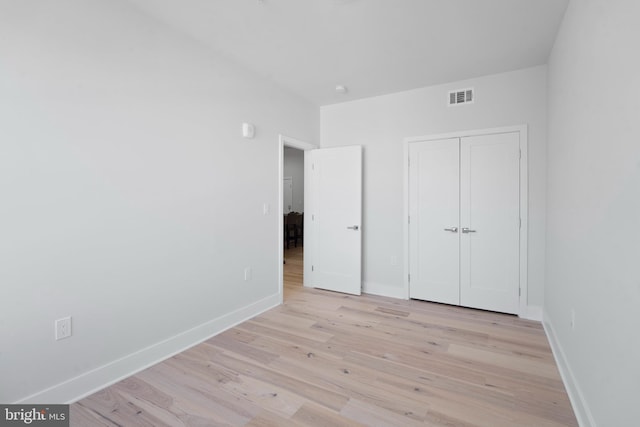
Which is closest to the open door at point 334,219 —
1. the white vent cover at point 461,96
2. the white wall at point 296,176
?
the white vent cover at point 461,96

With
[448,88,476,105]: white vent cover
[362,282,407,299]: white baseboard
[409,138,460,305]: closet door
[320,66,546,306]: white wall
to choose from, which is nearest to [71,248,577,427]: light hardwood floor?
[409,138,460,305]: closet door

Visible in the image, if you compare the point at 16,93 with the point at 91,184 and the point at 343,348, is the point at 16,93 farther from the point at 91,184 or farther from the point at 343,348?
the point at 343,348

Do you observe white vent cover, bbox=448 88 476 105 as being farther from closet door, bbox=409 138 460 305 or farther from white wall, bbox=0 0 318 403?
white wall, bbox=0 0 318 403

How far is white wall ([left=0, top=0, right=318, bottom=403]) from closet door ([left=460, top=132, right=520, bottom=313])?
251 cm

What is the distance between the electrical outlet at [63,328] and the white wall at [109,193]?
3cm

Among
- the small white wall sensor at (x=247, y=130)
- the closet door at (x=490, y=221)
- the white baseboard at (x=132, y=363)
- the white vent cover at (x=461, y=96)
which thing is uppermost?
the white vent cover at (x=461, y=96)

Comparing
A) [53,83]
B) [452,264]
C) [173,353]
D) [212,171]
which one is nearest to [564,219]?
[452,264]

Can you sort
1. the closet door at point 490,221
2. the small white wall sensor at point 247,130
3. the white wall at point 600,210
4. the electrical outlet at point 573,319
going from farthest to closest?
the closet door at point 490,221 → the small white wall sensor at point 247,130 → the electrical outlet at point 573,319 → the white wall at point 600,210

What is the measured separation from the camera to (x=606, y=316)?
1.39 meters

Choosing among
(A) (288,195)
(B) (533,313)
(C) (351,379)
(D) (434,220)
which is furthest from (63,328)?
(A) (288,195)

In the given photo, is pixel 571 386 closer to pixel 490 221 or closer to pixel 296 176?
pixel 490 221

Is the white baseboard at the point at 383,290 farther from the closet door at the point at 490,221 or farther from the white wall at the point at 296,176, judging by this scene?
the white wall at the point at 296,176

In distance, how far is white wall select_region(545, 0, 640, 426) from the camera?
3.80ft
